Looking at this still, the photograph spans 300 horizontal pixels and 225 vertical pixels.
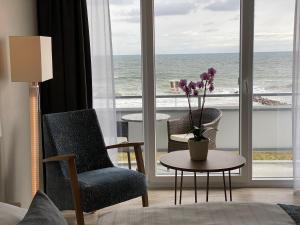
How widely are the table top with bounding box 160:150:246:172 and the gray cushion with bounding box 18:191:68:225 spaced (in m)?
1.61

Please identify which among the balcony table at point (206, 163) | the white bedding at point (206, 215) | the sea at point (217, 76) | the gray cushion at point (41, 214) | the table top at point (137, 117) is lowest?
the balcony table at point (206, 163)

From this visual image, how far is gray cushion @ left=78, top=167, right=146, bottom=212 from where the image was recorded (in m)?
3.28

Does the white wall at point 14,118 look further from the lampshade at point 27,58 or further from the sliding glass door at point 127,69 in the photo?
the sliding glass door at point 127,69

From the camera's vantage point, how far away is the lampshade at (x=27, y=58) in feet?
10.5

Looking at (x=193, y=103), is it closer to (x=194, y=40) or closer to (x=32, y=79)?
(x=194, y=40)

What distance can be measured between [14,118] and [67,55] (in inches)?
39.0

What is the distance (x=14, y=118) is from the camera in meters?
3.58

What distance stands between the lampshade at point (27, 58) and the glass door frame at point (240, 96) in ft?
5.39

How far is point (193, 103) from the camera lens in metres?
4.80

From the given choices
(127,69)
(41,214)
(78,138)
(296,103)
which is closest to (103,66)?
(127,69)

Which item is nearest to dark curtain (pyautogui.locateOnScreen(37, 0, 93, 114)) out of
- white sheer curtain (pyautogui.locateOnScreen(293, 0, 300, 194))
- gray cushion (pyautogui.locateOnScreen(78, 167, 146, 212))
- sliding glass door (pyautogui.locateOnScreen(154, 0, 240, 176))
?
sliding glass door (pyautogui.locateOnScreen(154, 0, 240, 176))

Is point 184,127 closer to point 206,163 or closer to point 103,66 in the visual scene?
point 103,66

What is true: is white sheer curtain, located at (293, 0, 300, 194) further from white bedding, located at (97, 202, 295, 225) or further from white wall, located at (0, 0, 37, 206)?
white wall, located at (0, 0, 37, 206)

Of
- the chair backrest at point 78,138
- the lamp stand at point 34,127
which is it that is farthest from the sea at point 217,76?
the lamp stand at point 34,127
